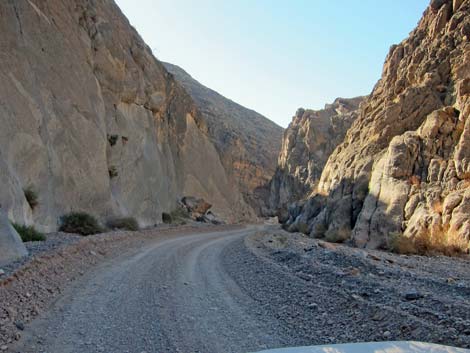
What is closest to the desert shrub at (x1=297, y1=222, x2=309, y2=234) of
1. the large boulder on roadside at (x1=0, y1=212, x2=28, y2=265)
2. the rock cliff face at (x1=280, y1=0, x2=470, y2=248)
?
the rock cliff face at (x1=280, y1=0, x2=470, y2=248)

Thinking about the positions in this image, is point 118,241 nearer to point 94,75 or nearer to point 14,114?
point 14,114

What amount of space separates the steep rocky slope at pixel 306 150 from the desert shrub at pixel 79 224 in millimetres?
65305

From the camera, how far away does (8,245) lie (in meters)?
9.04

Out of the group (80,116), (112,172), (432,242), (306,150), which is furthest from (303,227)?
(306,150)

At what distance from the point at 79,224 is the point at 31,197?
10.3 feet

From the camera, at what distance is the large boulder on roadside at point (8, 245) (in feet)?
28.7

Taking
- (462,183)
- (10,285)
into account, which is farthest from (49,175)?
(462,183)

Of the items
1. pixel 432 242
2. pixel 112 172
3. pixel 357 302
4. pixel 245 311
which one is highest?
pixel 112 172

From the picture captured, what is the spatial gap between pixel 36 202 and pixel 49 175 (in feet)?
8.16

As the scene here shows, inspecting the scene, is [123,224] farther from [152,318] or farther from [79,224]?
[152,318]

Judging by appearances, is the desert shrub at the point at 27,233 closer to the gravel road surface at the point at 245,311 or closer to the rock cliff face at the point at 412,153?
the gravel road surface at the point at 245,311

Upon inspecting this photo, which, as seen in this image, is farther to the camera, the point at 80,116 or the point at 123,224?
the point at 123,224

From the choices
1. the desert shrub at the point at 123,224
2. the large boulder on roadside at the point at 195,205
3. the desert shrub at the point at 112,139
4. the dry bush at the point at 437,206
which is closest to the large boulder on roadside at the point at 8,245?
the desert shrub at the point at 123,224

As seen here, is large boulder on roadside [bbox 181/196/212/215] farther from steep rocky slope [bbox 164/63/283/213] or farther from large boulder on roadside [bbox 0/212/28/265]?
large boulder on roadside [bbox 0/212/28/265]
